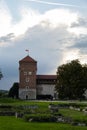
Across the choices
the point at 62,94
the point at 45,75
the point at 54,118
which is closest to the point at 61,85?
the point at 62,94

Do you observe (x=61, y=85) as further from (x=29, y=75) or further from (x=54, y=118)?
(x=54, y=118)

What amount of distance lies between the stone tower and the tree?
19.9m

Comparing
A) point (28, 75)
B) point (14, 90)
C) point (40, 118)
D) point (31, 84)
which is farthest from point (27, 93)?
point (40, 118)

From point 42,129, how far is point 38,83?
345 ft

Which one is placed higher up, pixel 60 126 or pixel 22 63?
pixel 22 63

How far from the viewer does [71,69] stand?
105438 millimetres

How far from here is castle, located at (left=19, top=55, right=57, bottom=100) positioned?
123125mm

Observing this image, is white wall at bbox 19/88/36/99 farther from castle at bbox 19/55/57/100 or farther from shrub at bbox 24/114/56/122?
shrub at bbox 24/114/56/122

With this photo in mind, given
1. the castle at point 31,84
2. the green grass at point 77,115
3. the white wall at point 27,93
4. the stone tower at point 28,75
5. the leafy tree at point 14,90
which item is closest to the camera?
the green grass at point 77,115

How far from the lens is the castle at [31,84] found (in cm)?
12312

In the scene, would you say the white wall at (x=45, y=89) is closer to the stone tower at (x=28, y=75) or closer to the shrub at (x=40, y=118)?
the stone tower at (x=28, y=75)

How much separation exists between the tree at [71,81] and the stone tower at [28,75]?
65.5ft

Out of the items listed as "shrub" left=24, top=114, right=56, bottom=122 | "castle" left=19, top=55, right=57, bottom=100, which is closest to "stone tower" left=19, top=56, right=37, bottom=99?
"castle" left=19, top=55, right=57, bottom=100

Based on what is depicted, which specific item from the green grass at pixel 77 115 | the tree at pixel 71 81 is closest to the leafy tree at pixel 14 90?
the tree at pixel 71 81
